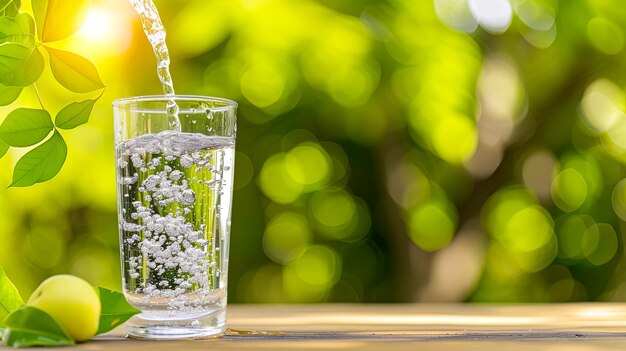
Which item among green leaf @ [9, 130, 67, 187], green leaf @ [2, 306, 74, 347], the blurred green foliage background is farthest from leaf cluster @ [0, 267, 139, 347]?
the blurred green foliage background

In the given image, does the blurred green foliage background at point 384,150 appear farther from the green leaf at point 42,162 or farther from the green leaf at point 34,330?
the green leaf at point 34,330

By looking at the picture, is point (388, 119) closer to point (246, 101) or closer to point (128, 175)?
point (246, 101)

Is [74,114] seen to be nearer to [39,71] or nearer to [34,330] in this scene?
[39,71]

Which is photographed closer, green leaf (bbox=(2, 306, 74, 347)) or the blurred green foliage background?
green leaf (bbox=(2, 306, 74, 347))

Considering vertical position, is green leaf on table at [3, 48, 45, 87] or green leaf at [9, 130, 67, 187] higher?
green leaf on table at [3, 48, 45, 87]

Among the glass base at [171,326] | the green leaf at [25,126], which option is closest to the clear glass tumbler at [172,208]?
the glass base at [171,326]

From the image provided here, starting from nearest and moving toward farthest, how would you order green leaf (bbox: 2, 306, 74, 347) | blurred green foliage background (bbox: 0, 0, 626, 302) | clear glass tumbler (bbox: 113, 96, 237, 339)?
1. green leaf (bbox: 2, 306, 74, 347)
2. clear glass tumbler (bbox: 113, 96, 237, 339)
3. blurred green foliage background (bbox: 0, 0, 626, 302)

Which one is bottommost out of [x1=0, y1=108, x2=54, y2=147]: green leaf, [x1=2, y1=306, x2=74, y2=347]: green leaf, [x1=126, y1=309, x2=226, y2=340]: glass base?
[x1=126, y1=309, x2=226, y2=340]: glass base

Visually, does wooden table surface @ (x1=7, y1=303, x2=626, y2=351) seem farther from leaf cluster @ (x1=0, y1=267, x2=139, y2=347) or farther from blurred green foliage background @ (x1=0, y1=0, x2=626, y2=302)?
blurred green foliage background @ (x1=0, y1=0, x2=626, y2=302)
